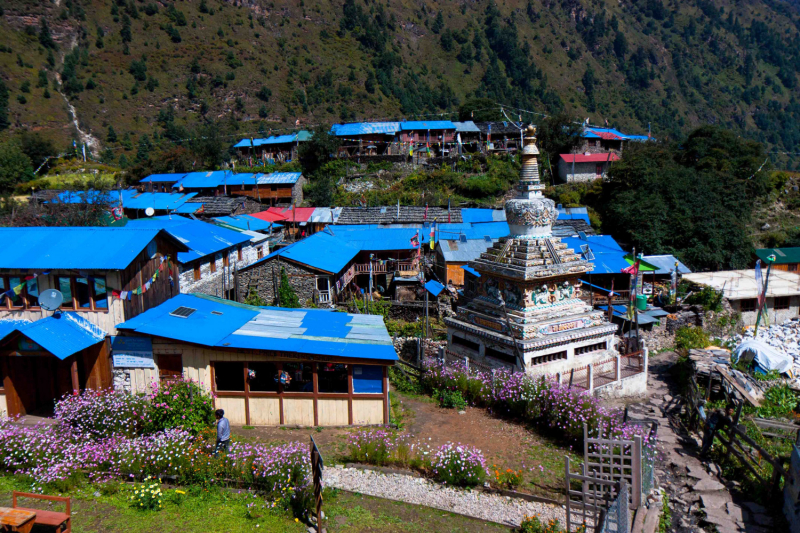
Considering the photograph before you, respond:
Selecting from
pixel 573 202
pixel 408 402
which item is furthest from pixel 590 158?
pixel 408 402

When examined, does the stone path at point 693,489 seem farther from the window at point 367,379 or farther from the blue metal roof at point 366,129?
the blue metal roof at point 366,129

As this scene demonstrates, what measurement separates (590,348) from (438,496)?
889 centimetres

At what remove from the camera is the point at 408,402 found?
15.1 meters

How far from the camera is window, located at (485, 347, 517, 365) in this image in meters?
16.0

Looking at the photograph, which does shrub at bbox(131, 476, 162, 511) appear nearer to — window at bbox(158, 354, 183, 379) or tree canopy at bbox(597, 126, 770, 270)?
window at bbox(158, 354, 183, 379)

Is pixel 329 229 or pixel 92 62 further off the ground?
pixel 92 62

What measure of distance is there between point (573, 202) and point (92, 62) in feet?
287

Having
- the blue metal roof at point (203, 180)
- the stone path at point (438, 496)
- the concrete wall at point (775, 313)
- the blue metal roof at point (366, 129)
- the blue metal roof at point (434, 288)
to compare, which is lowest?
the concrete wall at point (775, 313)

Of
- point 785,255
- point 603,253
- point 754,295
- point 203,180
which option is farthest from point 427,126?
point 754,295

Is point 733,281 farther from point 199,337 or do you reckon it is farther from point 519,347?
point 199,337

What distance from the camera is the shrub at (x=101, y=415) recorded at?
37.2 ft

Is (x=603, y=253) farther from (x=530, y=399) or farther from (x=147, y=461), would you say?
(x=147, y=461)

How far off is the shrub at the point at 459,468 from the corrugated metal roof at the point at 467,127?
44.5 metres

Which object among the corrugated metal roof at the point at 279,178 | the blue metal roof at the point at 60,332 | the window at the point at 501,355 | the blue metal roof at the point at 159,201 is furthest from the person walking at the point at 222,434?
the corrugated metal roof at the point at 279,178
